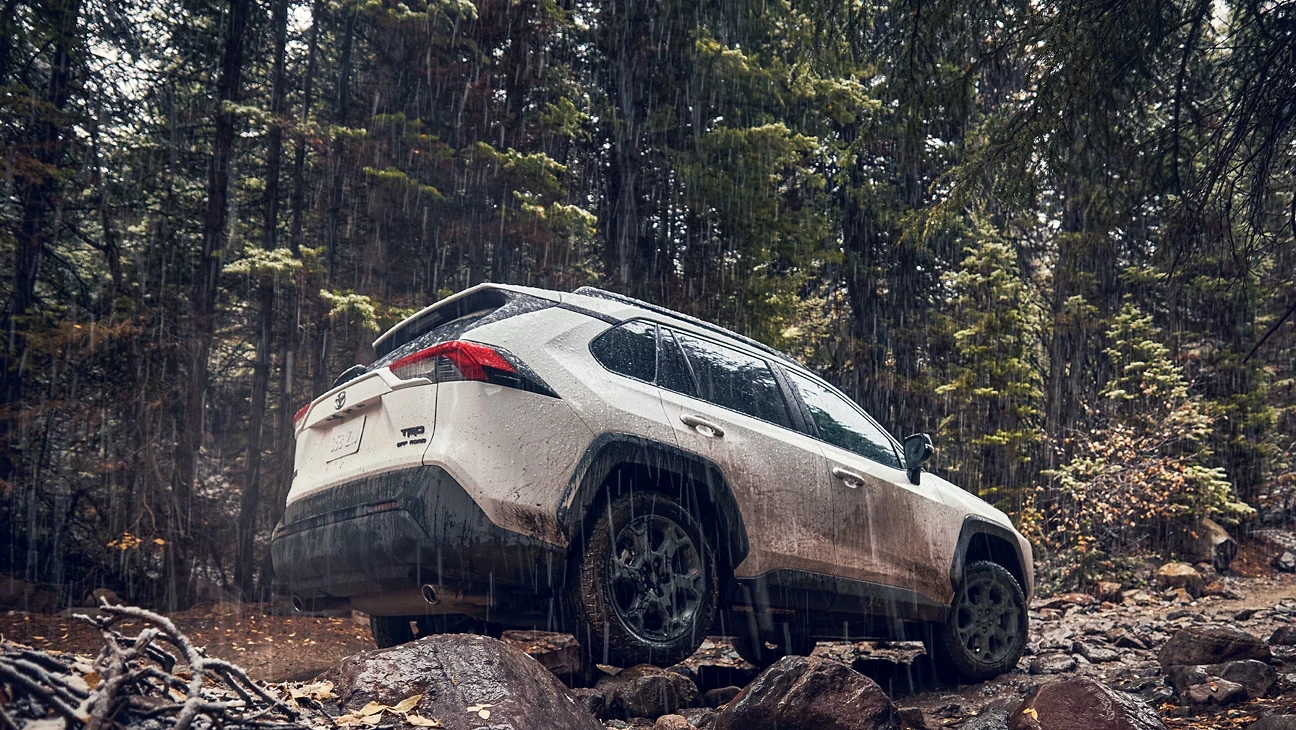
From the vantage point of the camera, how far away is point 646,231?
47.2 feet

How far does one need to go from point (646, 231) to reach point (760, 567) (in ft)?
32.6

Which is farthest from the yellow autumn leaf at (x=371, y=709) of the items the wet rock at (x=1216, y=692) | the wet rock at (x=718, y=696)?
the wet rock at (x=1216, y=692)

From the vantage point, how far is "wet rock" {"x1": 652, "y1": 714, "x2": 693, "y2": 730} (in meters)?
4.15

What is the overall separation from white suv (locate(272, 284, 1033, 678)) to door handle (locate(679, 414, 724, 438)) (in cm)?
2

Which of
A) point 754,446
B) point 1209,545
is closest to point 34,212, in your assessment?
point 754,446

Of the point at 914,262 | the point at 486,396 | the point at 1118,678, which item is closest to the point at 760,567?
the point at 486,396

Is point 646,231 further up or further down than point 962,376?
further up

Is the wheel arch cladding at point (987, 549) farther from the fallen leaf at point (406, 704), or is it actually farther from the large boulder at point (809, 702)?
the fallen leaf at point (406, 704)

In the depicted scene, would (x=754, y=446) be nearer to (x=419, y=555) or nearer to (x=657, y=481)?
(x=657, y=481)

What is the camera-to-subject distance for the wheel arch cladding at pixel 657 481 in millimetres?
4324

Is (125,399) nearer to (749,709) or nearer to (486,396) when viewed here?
(486,396)

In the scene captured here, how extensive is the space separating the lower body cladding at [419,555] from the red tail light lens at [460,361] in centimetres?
45

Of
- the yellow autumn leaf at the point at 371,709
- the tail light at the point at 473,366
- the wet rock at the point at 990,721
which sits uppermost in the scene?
the tail light at the point at 473,366

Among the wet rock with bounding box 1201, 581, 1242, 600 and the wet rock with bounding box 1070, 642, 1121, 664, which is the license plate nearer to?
the wet rock with bounding box 1070, 642, 1121, 664
